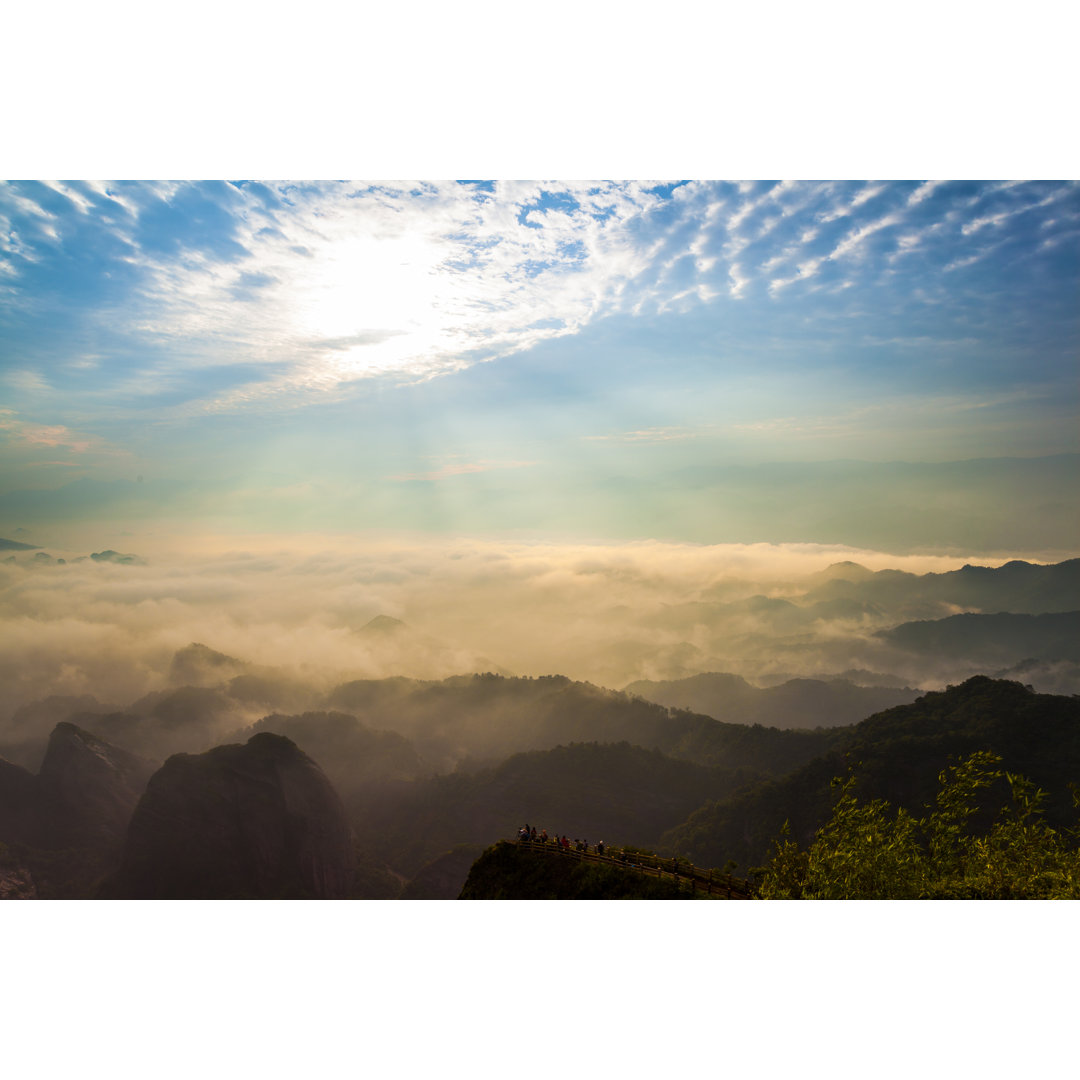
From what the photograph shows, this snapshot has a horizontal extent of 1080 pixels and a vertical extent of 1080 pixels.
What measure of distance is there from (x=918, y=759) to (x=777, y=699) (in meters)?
61.4

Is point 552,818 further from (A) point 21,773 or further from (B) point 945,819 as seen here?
(A) point 21,773

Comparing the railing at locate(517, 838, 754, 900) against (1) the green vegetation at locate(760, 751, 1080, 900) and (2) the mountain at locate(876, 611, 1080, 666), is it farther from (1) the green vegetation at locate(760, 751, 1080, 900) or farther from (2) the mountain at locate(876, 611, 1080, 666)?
(2) the mountain at locate(876, 611, 1080, 666)

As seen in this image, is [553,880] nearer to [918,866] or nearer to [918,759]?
[918,866]

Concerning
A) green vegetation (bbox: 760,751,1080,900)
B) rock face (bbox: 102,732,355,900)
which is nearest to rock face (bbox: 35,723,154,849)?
rock face (bbox: 102,732,355,900)

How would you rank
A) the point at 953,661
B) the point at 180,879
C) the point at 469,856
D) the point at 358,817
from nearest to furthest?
the point at 469,856, the point at 180,879, the point at 953,661, the point at 358,817

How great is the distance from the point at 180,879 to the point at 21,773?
36.5m

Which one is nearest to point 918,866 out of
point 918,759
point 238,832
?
point 918,759

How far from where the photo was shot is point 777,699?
101m

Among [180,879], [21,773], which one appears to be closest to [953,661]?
[180,879]

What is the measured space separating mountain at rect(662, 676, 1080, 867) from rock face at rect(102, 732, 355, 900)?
143ft

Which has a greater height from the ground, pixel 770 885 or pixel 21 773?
pixel 770 885

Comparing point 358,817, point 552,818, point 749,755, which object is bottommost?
point 358,817

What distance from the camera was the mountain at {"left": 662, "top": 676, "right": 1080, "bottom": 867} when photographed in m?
38.5
